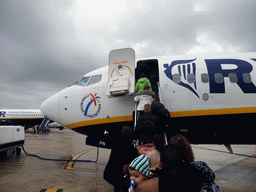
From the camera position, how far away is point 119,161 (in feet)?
10.6

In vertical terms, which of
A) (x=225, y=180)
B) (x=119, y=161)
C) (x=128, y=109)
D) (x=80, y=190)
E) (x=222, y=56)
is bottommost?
(x=225, y=180)

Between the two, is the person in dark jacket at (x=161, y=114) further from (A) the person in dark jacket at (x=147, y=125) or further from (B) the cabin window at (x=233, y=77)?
(B) the cabin window at (x=233, y=77)

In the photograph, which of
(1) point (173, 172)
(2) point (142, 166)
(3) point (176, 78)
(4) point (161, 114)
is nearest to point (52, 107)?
(4) point (161, 114)

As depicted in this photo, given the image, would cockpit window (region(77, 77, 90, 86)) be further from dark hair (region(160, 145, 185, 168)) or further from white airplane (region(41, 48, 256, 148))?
dark hair (region(160, 145, 185, 168))

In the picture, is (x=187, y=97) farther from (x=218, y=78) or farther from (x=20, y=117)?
(x=20, y=117)

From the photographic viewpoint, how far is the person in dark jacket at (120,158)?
3199 millimetres

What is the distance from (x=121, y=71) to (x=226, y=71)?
3864mm

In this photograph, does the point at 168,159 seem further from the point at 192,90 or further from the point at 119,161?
the point at 192,90

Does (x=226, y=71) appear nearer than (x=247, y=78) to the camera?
No

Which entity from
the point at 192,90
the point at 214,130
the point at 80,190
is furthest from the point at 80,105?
the point at 214,130

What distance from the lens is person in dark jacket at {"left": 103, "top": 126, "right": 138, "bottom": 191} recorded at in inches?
126

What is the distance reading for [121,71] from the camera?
7.07 m

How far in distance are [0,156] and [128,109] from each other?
300 inches

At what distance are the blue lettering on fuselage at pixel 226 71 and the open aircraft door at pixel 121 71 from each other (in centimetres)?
286
